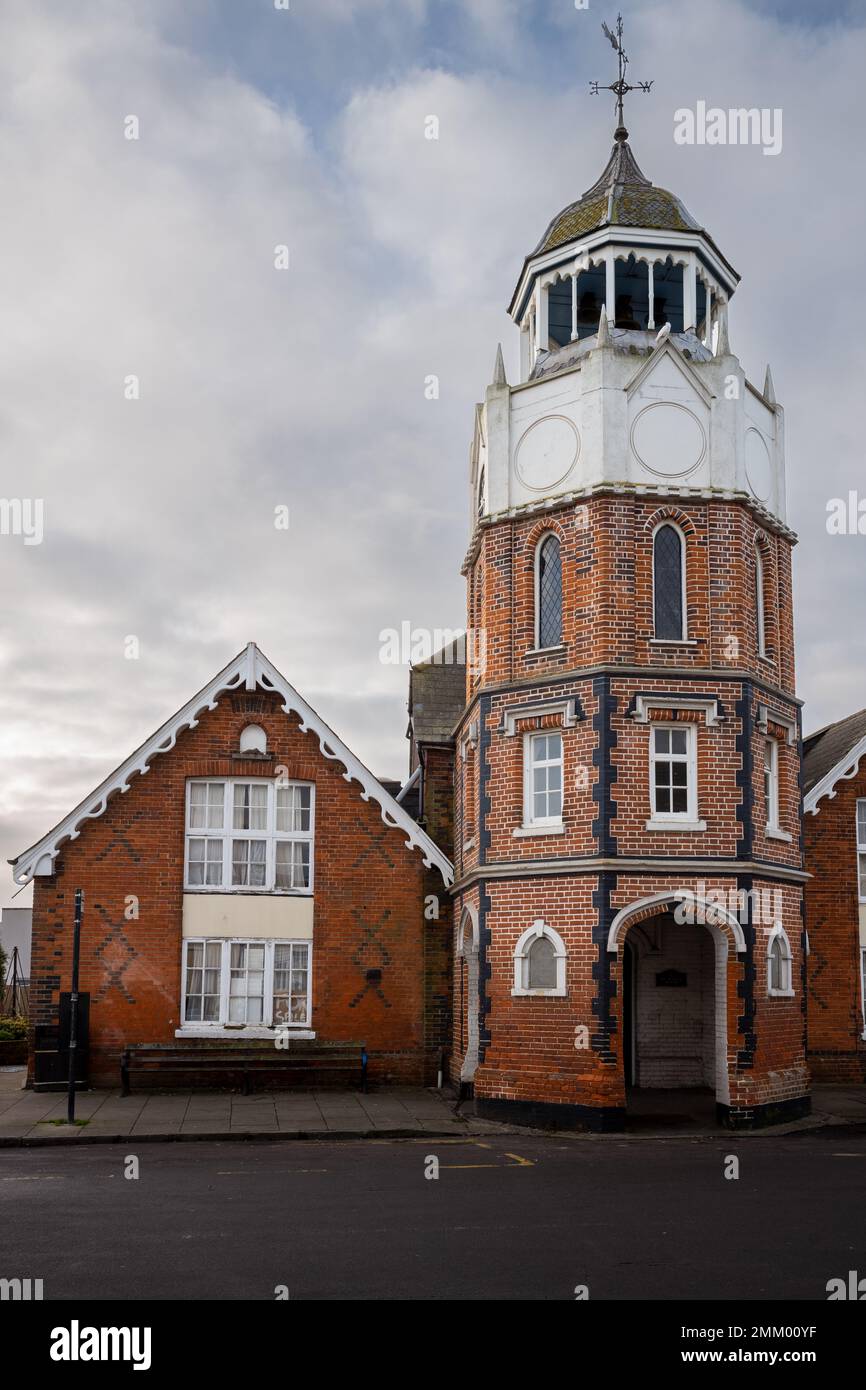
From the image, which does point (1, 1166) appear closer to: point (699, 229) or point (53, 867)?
point (53, 867)

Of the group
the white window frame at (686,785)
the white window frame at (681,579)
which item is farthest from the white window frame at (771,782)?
the white window frame at (681,579)

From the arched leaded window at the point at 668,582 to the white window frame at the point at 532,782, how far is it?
2.37m

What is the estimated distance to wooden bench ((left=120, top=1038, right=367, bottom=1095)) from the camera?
23.4 meters

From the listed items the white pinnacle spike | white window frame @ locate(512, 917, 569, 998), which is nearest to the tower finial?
the white pinnacle spike

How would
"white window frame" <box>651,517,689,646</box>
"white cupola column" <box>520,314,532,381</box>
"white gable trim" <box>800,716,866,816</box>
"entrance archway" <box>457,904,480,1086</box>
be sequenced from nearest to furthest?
1. "white window frame" <box>651,517,689,646</box>
2. "entrance archway" <box>457,904,480,1086</box>
3. "white cupola column" <box>520,314,532,381</box>
4. "white gable trim" <box>800,716,866,816</box>

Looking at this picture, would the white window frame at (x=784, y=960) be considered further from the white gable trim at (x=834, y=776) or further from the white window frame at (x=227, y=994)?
the white window frame at (x=227, y=994)

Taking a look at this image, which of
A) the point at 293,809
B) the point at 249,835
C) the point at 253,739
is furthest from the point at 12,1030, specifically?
the point at 253,739

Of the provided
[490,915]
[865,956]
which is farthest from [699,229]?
[865,956]

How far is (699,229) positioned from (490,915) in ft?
40.0

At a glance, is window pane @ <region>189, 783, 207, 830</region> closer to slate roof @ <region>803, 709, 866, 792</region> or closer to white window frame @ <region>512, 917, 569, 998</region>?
white window frame @ <region>512, 917, 569, 998</region>

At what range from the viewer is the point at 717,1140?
19.1m

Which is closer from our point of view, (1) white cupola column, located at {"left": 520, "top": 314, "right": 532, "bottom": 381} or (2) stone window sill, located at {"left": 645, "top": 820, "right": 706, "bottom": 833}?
(2) stone window sill, located at {"left": 645, "top": 820, "right": 706, "bottom": 833}

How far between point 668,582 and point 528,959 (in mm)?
6395

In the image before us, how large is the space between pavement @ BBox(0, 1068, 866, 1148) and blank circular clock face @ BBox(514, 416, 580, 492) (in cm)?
1020
